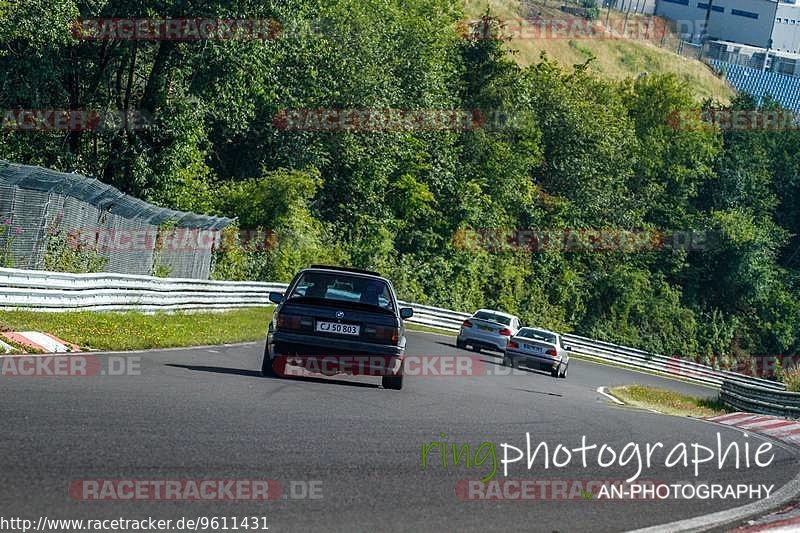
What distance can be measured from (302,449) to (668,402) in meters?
20.5

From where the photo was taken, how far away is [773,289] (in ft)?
257

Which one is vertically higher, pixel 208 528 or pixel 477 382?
pixel 208 528

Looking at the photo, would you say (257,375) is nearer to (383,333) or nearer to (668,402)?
(383,333)

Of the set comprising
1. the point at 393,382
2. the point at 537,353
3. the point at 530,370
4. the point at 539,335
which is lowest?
the point at 530,370

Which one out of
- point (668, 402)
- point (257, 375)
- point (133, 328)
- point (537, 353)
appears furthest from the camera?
point (537, 353)

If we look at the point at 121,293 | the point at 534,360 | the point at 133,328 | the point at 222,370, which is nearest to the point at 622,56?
the point at 534,360

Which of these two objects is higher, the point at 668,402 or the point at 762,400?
the point at 762,400

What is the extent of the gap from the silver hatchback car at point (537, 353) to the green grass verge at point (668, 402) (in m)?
1.54

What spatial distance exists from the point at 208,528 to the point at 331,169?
47.3m

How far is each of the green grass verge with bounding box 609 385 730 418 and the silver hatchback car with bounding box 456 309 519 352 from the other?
3664 millimetres

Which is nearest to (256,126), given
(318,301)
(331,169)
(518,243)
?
(331,169)

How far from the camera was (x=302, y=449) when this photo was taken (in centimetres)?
905

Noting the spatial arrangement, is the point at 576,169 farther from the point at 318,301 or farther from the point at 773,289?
the point at 318,301

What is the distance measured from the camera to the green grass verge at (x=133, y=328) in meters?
17.4
